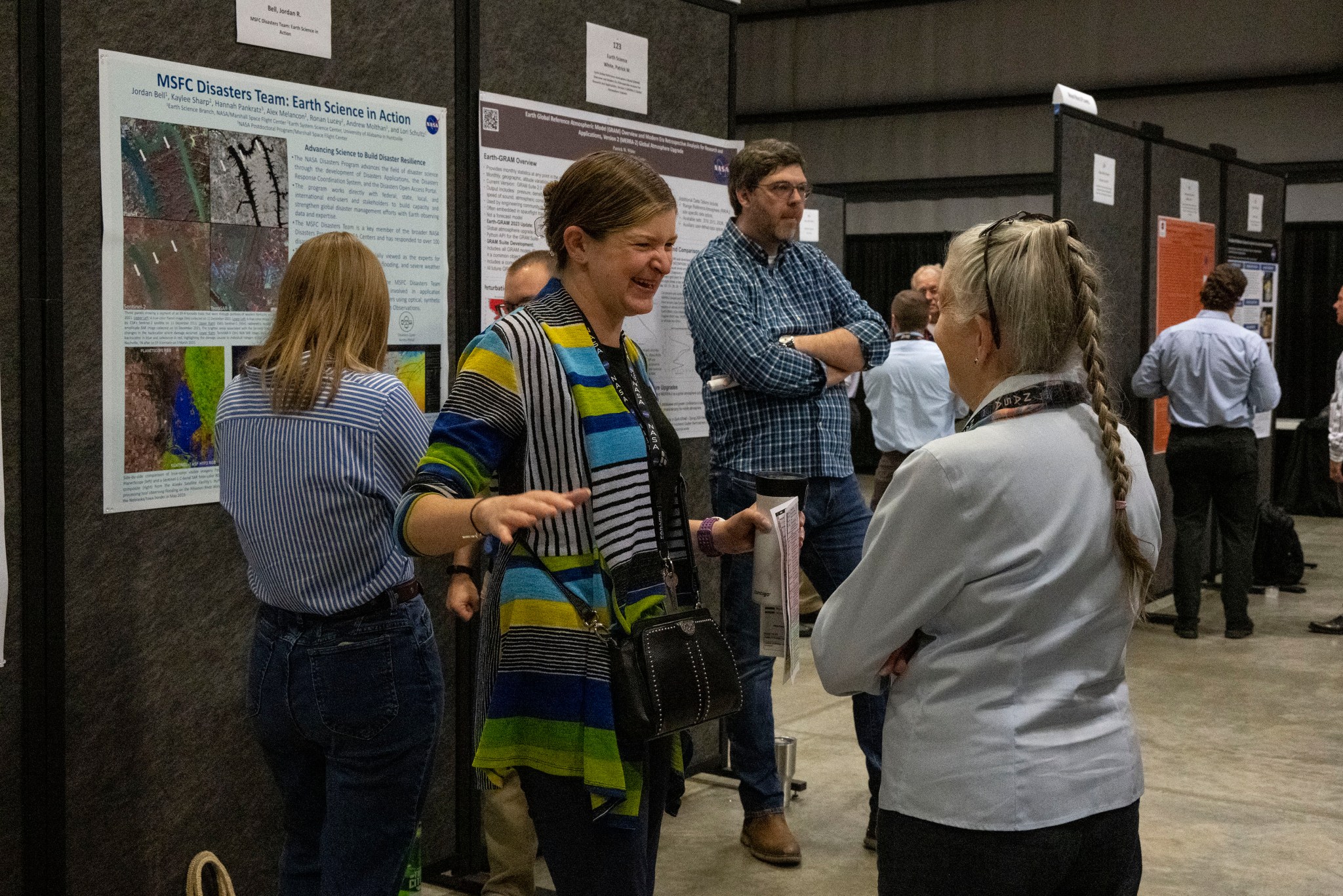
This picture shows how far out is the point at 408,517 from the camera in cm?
154

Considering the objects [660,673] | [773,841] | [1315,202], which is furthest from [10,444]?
[1315,202]

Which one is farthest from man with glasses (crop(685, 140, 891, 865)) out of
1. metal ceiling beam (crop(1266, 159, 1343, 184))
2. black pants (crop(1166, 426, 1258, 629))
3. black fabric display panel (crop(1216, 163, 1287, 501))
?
metal ceiling beam (crop(1266, 159, 1343, 184))

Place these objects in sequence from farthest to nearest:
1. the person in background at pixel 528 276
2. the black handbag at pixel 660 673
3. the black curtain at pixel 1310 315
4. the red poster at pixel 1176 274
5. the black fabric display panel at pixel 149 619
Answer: the black curtain at pixel 1310 315 < the red poster at pixel 1176 274 < the person in background at pixel 528 276 < the black fabric display panel at pixel 149 619 < the black handbag at pixel 660 673

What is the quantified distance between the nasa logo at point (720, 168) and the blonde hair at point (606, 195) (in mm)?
2086

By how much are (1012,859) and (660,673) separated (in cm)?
45

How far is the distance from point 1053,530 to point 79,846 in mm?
1820

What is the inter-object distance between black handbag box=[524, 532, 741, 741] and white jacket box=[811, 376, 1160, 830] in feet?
0.77

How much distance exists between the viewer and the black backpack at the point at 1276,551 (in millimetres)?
7070

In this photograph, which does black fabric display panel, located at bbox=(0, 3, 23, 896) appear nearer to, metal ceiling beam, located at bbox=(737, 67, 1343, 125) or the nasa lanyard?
the nasa lanyard

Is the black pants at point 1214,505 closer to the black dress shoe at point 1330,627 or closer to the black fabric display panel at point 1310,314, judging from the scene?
the black dress shoe at point 1330,627

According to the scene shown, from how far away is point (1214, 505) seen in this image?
19.5ft

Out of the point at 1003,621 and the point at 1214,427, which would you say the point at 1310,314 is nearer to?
the point at 1214,427

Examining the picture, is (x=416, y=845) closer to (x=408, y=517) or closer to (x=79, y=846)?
(x=79, y=846)

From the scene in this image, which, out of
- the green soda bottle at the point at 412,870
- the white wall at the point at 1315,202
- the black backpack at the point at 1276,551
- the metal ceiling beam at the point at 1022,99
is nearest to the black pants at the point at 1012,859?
the green soda bottle at the point at 412,870
